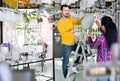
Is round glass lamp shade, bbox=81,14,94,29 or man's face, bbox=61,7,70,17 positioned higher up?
man's face, bbox=61,7,70,17

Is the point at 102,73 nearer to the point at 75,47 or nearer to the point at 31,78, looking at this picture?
the point at 31,78

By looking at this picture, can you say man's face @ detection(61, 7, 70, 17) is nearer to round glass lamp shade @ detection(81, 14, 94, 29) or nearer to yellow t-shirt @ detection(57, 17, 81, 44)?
yellow t-shirt @ detection(57, 17, 81, 44)

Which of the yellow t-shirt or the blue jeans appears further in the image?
the blue jeans

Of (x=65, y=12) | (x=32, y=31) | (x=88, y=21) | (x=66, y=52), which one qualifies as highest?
(x=65, y=12)

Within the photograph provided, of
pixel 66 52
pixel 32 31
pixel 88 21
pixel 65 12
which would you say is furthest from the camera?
pixel 32 31

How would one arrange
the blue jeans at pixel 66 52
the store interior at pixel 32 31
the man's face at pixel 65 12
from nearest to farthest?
1. the store interior at pixel 32 31
2. the man's face at pixel 65 12
3. the blue jeans at pixel 66 52

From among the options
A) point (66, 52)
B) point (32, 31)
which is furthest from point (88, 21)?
point (32, 31)

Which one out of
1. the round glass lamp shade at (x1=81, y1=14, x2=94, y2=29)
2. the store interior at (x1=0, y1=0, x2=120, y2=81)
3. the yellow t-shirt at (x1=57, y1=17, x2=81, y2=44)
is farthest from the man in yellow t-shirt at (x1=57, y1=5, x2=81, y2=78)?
the round glass lamp shade at (x1=81, y1=14, x2=94, y2=29)

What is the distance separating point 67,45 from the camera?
15.4 ft

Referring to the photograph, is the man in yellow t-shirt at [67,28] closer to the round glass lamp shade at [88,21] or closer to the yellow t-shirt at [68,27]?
the yellow t-shirt at [68,27]

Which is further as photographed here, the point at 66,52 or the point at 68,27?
the point at 66,52

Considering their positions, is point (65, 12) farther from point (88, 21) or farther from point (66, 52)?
point (66, 52)

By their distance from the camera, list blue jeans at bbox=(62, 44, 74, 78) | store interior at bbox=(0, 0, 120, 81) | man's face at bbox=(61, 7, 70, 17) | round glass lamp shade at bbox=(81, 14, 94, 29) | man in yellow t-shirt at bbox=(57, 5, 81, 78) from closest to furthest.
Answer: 1. store interior at bbox=(0, 0, 120, 81)
2. round glass lamp shade at bbox=(81, 14, 94, 29)
3. man's face at bbox=(61, 7, 70, 17)
4. man in yellow t-shirt at bbox=(57, 5, 81, 78)
5. blue jeans at bbox=(62, 44, 74, 78)

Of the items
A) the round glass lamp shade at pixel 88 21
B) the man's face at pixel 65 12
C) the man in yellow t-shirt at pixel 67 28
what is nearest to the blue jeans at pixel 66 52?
the man in yellow t-shirt at pixel 67 28
